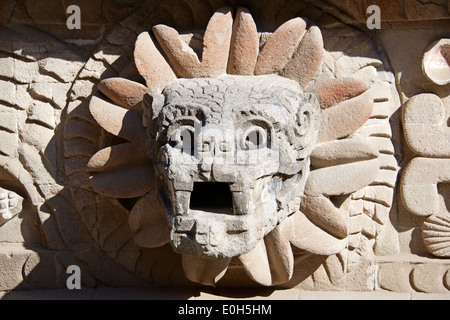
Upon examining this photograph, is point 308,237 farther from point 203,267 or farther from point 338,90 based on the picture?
point 338,90

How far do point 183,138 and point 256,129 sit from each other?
0.81ft

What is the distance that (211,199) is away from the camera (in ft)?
6.73

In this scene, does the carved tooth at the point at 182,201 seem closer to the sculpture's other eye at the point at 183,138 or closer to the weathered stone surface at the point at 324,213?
the sculpture's other eye at the point at 183,138

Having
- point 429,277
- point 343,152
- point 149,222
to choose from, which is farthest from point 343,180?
point 149,222

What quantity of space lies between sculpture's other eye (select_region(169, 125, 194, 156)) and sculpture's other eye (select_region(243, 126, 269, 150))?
0.18 metres

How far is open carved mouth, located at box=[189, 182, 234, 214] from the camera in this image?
76.7 inches

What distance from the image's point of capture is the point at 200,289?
2514 mm

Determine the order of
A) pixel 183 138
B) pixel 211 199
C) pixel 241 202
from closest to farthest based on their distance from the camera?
pixel 241 202 < pixel 183 138 < pixel 211 199

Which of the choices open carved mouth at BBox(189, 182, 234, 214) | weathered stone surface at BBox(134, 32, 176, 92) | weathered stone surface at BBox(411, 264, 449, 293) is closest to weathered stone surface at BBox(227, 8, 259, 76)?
weathered stone surface at BBox(134, 32, 176, 92)

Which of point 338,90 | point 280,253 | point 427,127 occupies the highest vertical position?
point 338,90

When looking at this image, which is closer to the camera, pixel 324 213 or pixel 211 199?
pixel 211 199

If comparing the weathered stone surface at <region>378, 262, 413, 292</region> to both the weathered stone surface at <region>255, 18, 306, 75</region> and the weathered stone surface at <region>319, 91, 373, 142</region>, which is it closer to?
the weathered stone surface at <region>319, 91, 373, 142</region>

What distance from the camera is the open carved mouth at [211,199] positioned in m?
1.95

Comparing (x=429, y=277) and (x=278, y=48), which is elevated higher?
(x=278, y=48)
